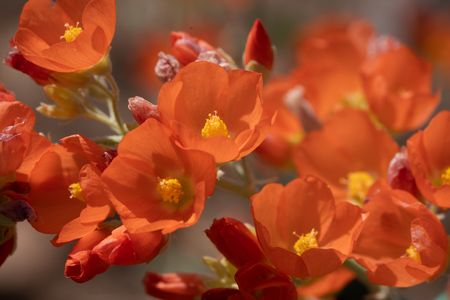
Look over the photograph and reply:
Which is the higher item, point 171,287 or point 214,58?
point 214,58

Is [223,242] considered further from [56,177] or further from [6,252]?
[6,252]

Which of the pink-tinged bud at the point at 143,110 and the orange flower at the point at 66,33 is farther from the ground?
the orange flower at the point at 66,33

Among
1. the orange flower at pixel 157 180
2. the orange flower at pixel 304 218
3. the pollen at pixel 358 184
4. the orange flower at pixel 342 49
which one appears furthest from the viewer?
the orange flower at pixel 342 49

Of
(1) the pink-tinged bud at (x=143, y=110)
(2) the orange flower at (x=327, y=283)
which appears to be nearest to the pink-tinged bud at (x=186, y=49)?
(1) the pink-tinged bud at (x=143, y=110)

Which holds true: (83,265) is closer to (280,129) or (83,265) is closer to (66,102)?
(66,102)

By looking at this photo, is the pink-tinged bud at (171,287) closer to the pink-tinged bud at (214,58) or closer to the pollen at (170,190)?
the pollen at (170,190)

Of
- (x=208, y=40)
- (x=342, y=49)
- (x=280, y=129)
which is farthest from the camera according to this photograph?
(x=208, y=40)

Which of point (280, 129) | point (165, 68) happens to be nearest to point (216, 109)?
point (165, 68)
